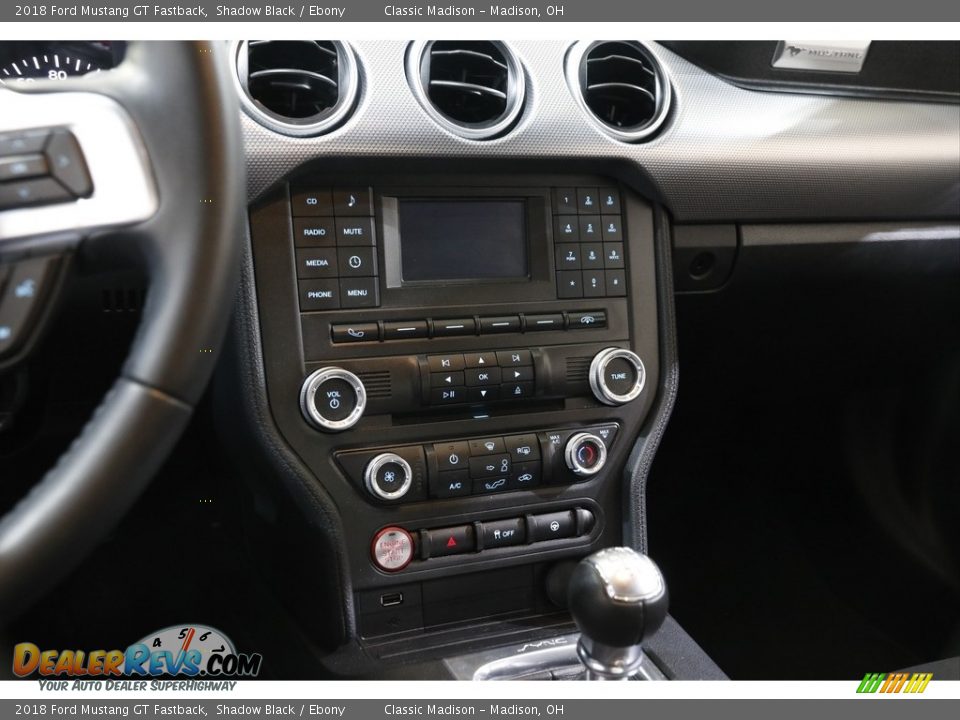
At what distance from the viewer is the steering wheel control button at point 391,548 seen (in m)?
1.03

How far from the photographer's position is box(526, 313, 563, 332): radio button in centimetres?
108

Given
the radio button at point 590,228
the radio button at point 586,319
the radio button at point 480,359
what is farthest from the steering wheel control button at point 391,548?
the radio button at point 590,228

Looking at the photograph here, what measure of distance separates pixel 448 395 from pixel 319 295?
19 centimetres

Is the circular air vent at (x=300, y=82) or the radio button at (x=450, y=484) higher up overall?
the circular air vent at (x=300, y=82)

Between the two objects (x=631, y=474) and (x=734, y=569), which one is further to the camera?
(x=734, y=569)

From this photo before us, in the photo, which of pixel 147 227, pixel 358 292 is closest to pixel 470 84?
pixel 358 292

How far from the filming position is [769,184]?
120 cm

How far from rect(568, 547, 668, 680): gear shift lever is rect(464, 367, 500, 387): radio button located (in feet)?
0.84

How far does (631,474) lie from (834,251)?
49 cm

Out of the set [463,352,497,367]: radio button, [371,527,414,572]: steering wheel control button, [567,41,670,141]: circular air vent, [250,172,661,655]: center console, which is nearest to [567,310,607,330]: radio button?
[250,172,661,655]: center console

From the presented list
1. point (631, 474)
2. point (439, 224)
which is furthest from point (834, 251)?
point (439, 224)

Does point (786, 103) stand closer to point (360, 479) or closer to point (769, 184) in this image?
point (769, 184)

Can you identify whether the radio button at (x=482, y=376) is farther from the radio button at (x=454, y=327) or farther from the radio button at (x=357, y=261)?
the radio button at (x=357, y=261)

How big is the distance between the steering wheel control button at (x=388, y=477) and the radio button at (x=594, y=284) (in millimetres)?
323
